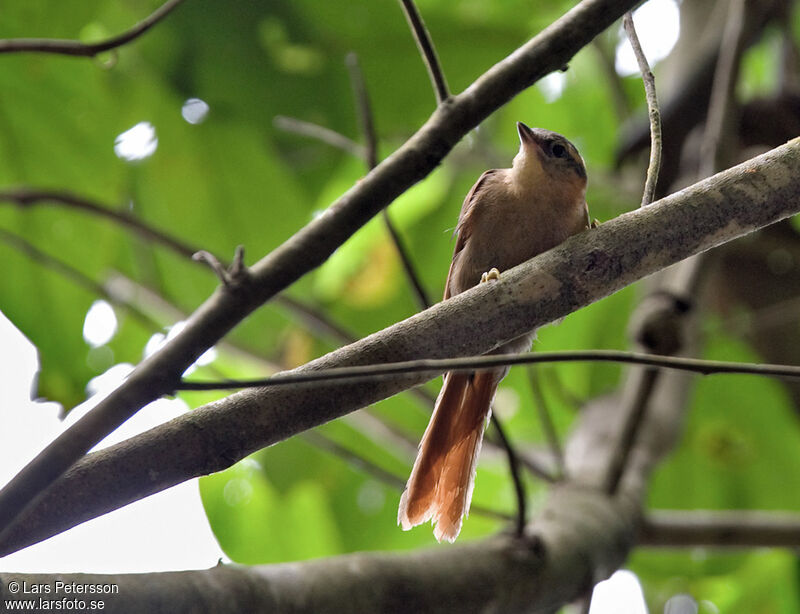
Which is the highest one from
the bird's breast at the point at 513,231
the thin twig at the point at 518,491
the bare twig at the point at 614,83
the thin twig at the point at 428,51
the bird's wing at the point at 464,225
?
the bare twig at the point at 614,83

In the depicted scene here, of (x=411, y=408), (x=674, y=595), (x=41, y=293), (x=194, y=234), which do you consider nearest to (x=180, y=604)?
(x=41, y=293)

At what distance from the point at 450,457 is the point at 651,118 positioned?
3.16 feet

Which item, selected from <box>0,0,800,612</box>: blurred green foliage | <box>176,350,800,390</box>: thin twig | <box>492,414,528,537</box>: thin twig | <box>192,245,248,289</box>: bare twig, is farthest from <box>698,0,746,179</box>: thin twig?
<box>192,245,248,289</box>: bare twig

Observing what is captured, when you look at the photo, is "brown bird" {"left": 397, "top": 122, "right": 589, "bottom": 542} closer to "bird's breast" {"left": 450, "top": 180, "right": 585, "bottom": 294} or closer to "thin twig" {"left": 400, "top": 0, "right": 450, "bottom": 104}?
"bird's breast" {"left": 450, "top": 180, "right": 585, "bottom": 294}

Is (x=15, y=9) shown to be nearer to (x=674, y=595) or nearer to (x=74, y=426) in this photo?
(x=74, y=426)

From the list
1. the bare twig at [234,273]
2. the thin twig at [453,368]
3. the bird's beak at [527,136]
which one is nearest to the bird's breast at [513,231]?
the bird's beak at [527,136]

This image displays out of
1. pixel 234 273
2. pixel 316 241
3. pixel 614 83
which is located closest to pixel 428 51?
pixel 316 241

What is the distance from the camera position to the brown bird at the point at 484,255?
2.10 m

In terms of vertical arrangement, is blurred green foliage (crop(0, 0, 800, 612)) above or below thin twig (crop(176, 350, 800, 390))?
above

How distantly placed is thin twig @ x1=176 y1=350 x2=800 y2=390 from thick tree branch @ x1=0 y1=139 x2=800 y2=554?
46 mm

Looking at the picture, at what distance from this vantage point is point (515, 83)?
1.47 metres

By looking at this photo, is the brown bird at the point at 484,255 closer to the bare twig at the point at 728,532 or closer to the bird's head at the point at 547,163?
the bird's head at the point at 547,163

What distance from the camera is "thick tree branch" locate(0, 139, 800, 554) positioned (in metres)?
1.26

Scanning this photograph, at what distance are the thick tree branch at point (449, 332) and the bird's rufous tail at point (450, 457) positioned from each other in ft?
2.43
